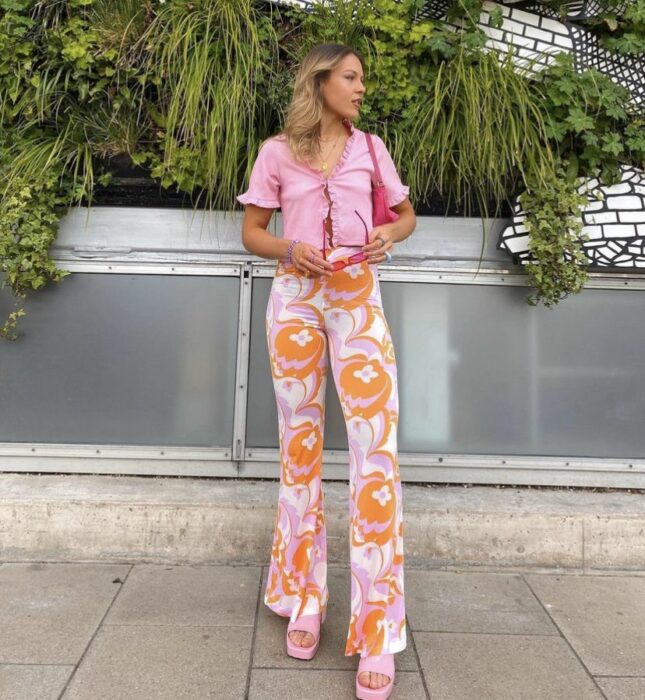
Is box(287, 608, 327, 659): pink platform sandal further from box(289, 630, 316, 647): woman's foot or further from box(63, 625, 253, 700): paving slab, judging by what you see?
box(63, 625, 253, 700): paving slab

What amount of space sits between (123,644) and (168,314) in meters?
1.66

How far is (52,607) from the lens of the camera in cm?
271

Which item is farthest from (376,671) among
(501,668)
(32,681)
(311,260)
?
(311,260)

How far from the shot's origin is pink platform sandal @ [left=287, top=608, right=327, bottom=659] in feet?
7.78

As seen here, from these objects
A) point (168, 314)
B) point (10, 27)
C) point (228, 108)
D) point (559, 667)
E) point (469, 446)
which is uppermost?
point (10, 27)

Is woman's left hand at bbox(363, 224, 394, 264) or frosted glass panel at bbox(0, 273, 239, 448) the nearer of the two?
woman's left hand at bbox(363, 224, 394, 264)

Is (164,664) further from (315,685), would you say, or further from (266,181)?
(266,181)

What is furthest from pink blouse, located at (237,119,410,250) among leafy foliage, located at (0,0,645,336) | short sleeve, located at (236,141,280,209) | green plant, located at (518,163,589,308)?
green plant, located at (518,163,589,308)

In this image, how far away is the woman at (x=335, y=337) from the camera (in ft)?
7.20

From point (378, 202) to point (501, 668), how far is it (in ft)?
5.44

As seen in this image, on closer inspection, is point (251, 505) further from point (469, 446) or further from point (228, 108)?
point (228, 108)

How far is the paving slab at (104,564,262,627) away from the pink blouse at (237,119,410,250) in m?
1.49

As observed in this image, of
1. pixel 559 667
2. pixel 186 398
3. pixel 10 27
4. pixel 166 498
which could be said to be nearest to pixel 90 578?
pixel 166 498

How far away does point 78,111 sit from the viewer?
3.40 m
